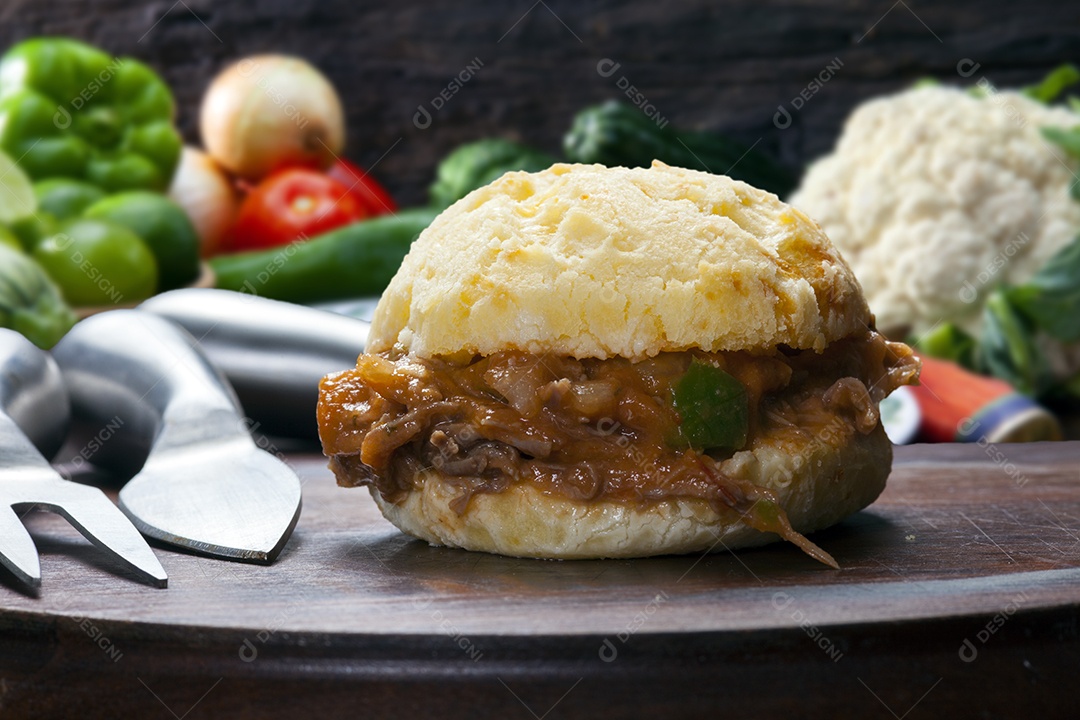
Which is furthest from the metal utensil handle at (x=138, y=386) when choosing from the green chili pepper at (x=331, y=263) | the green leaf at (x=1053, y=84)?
the green leaf at (x=1053, y=84)

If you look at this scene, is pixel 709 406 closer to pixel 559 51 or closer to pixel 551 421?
pixel 551 421

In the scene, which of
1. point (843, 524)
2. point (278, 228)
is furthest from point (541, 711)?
point (278, 228)

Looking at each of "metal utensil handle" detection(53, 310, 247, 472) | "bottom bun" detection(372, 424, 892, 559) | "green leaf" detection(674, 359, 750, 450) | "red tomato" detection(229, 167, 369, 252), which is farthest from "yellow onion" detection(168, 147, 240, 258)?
"green leaf" detection(674, 359, 750, 450)

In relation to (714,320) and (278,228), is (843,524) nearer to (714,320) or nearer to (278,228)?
(714,320)

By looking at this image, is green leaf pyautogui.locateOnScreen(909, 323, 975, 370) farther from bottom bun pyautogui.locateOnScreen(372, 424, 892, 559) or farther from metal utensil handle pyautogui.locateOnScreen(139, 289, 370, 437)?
bottom bun pyautogui.locateOnScreen(372, 424, 892, 559)

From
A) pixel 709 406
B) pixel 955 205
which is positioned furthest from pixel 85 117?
pixel 709 406
